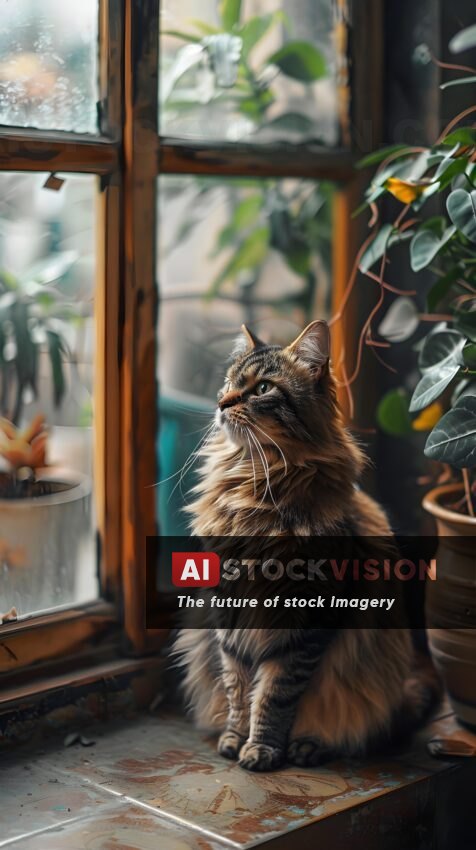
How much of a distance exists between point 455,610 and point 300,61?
3.43ft

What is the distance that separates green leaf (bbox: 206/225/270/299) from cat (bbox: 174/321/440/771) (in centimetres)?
48

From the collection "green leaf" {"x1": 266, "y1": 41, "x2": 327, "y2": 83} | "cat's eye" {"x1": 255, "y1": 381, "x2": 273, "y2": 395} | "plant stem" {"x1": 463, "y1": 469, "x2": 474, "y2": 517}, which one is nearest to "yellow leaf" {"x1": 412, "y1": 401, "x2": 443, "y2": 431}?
"plant stem" {"x1": 463, "y1": 469, "x2": 474, "y2": 517}

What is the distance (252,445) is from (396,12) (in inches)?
39.4

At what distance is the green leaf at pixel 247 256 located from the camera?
78.6 inches

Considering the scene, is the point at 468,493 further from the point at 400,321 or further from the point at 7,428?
the point at 7,428

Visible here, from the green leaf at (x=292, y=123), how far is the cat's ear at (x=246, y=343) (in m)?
0.56

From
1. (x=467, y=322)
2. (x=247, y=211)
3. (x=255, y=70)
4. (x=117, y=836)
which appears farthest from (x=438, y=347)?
(x=117, y=836)

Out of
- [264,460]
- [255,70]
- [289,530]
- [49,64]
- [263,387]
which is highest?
[255,70]

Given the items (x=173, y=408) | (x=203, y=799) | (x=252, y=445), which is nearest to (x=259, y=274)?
(x=173, y=408)

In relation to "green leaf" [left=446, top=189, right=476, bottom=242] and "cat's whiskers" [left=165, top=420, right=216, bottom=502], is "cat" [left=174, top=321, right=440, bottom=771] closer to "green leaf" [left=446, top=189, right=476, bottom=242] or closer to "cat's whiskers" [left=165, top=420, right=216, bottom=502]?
"cat's whiskers" [left=165, top=420, right=216, bottom=502]

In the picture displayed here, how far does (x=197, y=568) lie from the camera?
1544 millimetres

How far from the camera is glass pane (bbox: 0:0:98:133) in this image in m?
1.50

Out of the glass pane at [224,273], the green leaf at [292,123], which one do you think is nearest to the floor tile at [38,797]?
the glass pane at [224,273]

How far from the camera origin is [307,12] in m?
1.91
